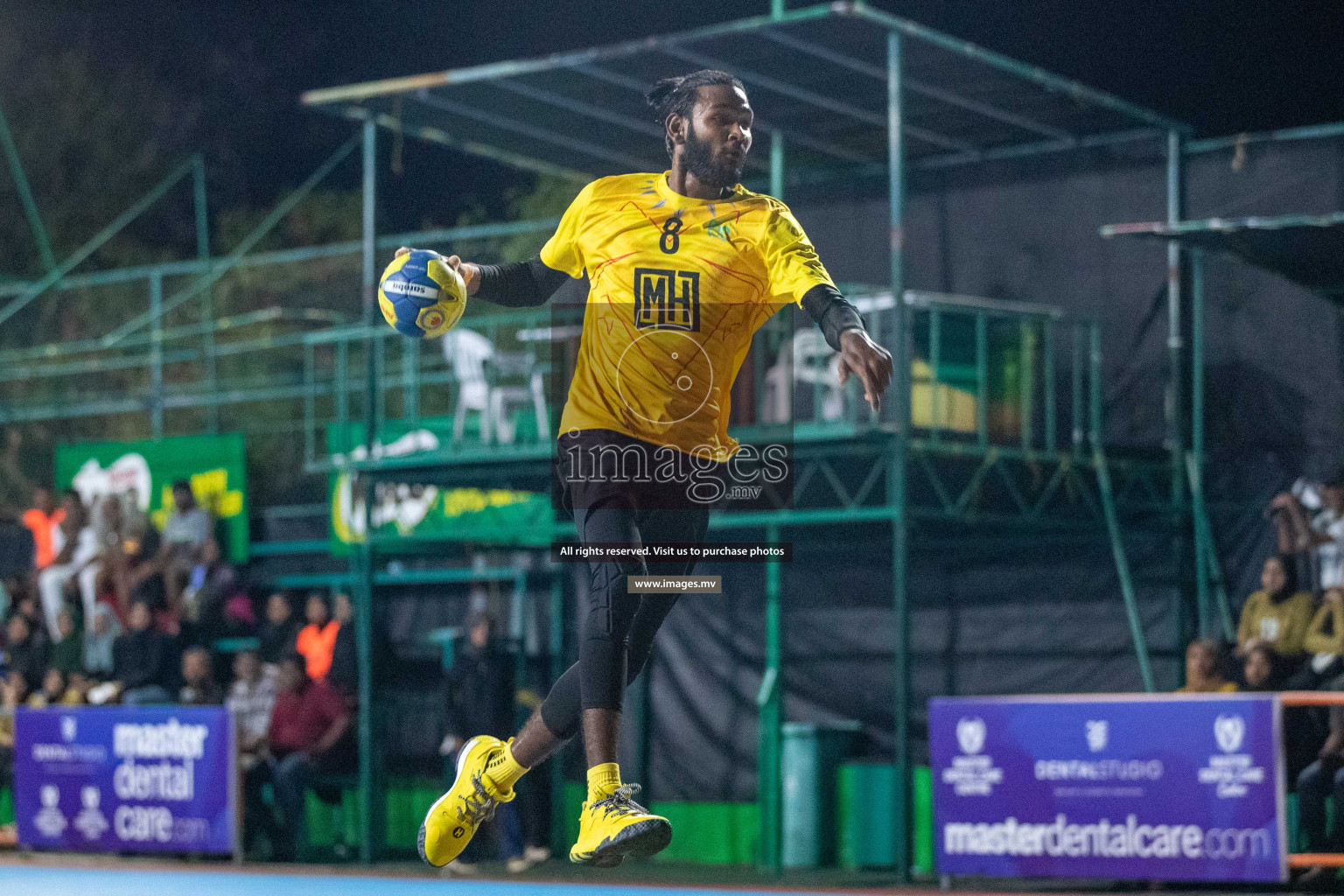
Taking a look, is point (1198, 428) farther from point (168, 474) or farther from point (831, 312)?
point (168, 474)

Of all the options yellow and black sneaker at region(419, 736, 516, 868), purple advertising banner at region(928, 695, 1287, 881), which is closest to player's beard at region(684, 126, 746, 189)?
yellow and black sneaker at region(419, 736, 516, 868)

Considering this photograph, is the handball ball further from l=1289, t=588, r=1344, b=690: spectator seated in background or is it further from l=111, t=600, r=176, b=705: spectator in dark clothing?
l=111, t=600, r=176, b=705: spectator in dark clothing

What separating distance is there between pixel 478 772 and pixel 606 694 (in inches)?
21.7

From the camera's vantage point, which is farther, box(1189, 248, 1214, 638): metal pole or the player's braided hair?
box(1189, 248, 1214, 638): metal pole

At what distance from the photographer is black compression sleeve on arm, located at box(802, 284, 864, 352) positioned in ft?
15.9

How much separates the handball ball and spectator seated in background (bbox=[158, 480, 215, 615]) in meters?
10.5

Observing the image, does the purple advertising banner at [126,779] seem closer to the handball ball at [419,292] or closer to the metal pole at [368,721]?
the metal pole at [368,721]

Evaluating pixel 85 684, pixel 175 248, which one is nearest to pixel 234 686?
pixel 85 684

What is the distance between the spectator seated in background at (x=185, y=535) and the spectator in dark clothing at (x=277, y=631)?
1.32m

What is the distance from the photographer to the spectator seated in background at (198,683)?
44.2 feet

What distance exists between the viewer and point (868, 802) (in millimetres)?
12852

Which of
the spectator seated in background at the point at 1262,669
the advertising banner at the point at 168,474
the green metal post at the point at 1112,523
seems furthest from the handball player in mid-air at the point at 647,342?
the advertising banner at the point at 168,474

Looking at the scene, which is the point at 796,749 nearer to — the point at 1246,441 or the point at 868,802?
the point at 868,802

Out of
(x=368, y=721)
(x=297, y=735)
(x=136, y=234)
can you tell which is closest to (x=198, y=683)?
(x=297, y=735)
